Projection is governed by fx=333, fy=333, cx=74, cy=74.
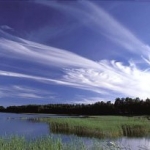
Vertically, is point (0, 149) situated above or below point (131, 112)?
below

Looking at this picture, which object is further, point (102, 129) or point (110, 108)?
point (110, 108)

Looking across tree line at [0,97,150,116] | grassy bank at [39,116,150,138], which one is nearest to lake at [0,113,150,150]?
grassy bank at [39,116,150,138]

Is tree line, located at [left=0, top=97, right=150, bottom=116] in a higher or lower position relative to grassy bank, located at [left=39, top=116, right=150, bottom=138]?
higher

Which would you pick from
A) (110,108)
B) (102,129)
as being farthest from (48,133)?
(110,108)

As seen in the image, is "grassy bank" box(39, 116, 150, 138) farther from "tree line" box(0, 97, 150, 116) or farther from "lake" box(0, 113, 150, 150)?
"tree line" box(0, 97, 150, 116)

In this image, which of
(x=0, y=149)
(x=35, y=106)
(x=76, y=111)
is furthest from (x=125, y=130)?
(x=35, y=106)

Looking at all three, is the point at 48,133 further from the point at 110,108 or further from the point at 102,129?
the point at 110,108

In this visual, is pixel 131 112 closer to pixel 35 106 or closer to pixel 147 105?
pixel 147 105

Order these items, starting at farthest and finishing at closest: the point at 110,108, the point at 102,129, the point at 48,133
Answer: the point at 110,108 < the point at 48,133 < the point at 102,129

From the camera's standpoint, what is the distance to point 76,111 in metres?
91.8

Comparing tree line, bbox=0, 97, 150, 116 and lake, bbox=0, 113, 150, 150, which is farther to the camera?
tree line, bbox=0, 97, 150, 116

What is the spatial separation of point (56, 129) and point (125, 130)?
580 centimetres

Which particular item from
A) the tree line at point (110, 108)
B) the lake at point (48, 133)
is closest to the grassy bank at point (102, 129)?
the lake at point (48, 133)

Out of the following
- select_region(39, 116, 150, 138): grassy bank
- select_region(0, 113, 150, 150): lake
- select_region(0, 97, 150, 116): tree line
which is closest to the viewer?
select_region(0, 113, 150, 150): lake
